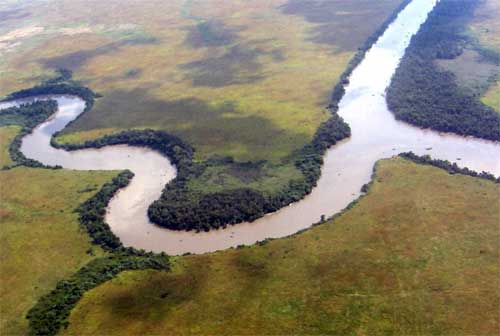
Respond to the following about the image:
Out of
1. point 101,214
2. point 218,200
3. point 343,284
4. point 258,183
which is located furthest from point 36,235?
point 343,284

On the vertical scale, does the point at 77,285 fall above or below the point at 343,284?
above

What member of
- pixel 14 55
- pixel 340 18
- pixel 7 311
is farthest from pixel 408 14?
pixel 7 311

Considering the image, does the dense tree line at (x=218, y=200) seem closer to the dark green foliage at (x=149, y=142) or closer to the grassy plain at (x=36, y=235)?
the dark green foliage at (x=149, y=142)

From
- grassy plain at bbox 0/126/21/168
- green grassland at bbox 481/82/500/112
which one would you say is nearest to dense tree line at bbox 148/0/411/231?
grassy plain at bbox 0/126/21/168

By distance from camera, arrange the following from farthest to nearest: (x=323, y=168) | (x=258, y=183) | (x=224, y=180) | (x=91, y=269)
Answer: (x=323, y=168) → (x=224, y=180) → (x=258, y=183) → (x=91, y=269)

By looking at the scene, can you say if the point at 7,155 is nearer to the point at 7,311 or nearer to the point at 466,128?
the point at 7,311

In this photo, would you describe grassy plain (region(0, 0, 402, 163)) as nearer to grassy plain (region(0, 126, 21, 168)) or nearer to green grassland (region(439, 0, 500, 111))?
grassy plain (region(0, 126, 21, 168))

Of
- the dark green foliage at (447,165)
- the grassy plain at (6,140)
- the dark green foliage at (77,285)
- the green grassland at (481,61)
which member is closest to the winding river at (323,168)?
the dark green foliage at (447,165)

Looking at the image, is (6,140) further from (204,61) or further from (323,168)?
(323,168)
